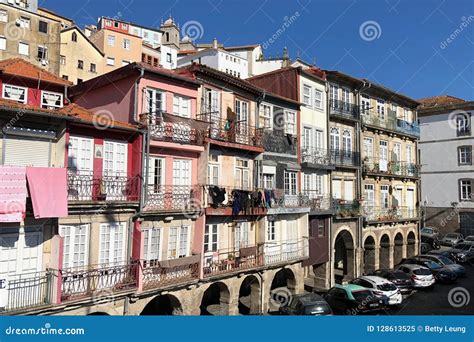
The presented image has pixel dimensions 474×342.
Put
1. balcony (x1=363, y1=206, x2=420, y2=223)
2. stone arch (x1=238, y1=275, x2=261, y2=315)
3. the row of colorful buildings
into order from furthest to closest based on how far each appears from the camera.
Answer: balcony (x1=363, y1=206, x2=420, y2=223), stone arch (x1=238, y1=275, x2=261, y2=315), the row of colorful buildings

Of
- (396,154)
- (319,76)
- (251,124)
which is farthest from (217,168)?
(396,154)

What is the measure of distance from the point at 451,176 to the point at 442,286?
71.0ft

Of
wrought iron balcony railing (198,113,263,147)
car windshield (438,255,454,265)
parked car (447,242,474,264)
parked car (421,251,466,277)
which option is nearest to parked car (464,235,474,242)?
parked car (447,242,474,264)

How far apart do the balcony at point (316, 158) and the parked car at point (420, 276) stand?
A: 8818 millimetres

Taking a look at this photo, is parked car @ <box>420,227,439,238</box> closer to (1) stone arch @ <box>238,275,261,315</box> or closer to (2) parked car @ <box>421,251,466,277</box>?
(2) parked car @ <box>421,251,466,277</box>

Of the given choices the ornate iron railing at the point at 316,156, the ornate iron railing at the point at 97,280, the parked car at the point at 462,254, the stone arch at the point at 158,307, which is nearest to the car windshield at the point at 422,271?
the ornate iron railing at the point at 316,156

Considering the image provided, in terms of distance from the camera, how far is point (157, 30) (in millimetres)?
82562

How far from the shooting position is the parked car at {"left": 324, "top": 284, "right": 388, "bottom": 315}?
1973 centimetres

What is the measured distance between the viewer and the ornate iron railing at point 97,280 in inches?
579

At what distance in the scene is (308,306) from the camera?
57.0ft

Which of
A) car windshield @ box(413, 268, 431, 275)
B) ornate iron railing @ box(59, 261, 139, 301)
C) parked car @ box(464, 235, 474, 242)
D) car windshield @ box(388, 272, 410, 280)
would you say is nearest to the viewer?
ornate iron railing @ box(59, 261, 139, 301)

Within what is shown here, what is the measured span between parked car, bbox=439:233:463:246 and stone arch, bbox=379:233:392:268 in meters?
11.6

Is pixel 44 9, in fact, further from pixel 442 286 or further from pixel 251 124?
pixel 442 286

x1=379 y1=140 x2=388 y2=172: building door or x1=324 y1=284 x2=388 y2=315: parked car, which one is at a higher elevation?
x1=379 y1=140 x2=388 y2=172: building door
